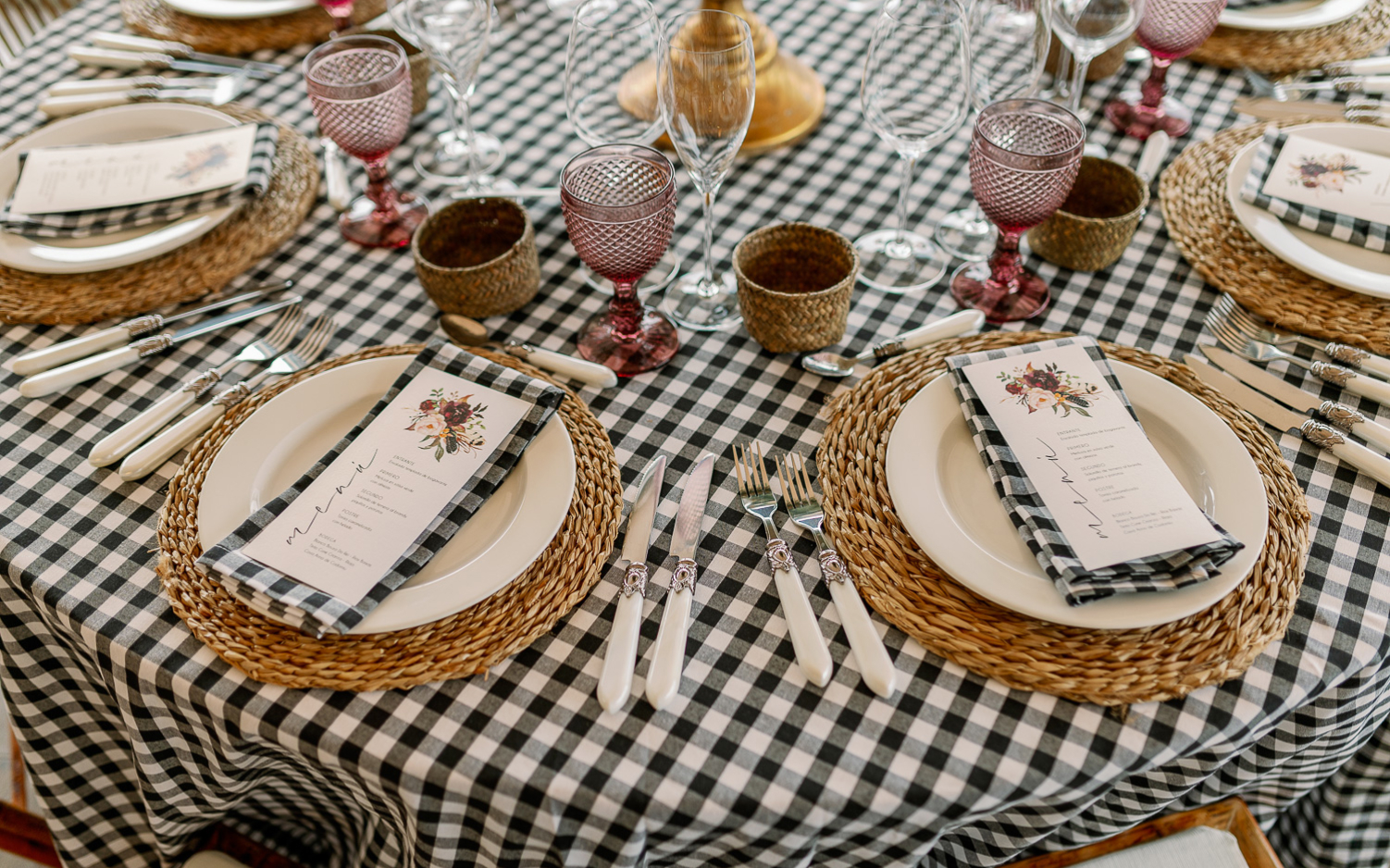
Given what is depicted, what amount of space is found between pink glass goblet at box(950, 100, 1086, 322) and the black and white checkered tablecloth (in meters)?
0.04

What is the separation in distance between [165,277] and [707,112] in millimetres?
656

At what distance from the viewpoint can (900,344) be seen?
1.07 metres

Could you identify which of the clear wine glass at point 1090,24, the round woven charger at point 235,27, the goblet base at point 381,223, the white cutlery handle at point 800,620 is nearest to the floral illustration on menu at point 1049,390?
the white cutlery handle at point 800,620

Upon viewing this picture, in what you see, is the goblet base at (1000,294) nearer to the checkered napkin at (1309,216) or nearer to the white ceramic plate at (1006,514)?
the white ceramic plate at (1006,514)

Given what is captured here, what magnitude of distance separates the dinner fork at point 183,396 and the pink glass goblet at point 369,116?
18 centimetres

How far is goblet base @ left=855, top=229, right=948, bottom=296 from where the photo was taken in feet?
3.84

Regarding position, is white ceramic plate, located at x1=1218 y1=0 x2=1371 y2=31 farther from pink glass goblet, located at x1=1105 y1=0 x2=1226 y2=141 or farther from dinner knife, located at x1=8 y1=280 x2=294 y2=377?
dinner knife, located at x1=8 y1=280 x2=294 y2=377

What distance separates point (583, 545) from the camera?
2.94 ft

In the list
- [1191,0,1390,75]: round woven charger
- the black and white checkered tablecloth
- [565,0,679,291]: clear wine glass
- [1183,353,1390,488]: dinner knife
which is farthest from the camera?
[1191,0,1390,75]: round woven charger

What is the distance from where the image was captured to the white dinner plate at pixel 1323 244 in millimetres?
1062

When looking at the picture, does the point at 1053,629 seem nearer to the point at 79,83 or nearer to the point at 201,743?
the point at 201,743

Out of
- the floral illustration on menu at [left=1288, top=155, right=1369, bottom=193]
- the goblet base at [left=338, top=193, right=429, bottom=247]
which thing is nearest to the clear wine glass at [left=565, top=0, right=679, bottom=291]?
the goblet base at [left=338, top=193, right=429, bottom=247]

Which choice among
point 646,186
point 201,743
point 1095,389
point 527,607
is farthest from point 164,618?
point 1095,389

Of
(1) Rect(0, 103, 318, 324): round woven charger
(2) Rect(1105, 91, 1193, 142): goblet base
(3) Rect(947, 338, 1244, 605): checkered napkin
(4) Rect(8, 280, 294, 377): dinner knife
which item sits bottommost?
(3) Rect(947, 338, 1244, 605): checkered napkin
